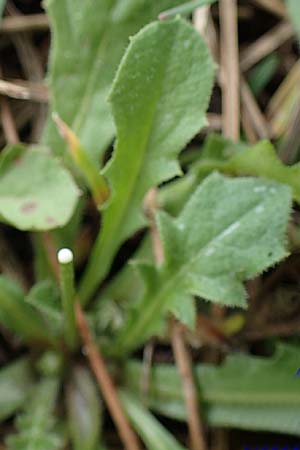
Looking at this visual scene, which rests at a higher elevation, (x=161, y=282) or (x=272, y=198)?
(x=272, y=198)

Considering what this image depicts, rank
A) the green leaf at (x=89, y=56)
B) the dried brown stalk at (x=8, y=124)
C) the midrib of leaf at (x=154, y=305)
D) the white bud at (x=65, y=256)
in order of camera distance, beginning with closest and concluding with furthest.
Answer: the white bud at (x=65, y=256) → the midrib of leaf at (x=154, y=305) → the green leaf at (x=89, y=56) → the dried brown stalk at (x=8, y=124)

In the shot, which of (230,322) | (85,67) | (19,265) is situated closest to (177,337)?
(230,322)

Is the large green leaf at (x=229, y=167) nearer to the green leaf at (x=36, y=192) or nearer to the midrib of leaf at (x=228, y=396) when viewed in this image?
the green leaf at (x=36, y=192)

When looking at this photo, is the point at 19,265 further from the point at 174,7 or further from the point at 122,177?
the point at 174,7

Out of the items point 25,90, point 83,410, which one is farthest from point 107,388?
point 25,90

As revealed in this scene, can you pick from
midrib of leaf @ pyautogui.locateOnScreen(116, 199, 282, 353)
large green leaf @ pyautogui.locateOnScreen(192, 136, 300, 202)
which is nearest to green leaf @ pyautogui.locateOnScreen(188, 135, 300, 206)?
large green leaf @ pyautogui.locateOnScreen(192, 136, 300, 202)

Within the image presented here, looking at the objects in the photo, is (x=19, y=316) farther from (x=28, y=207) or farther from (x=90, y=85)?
(x=90, y=85)

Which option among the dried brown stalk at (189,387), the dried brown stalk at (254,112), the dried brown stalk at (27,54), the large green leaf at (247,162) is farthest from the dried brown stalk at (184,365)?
the dried brown stalk at (27,54)
